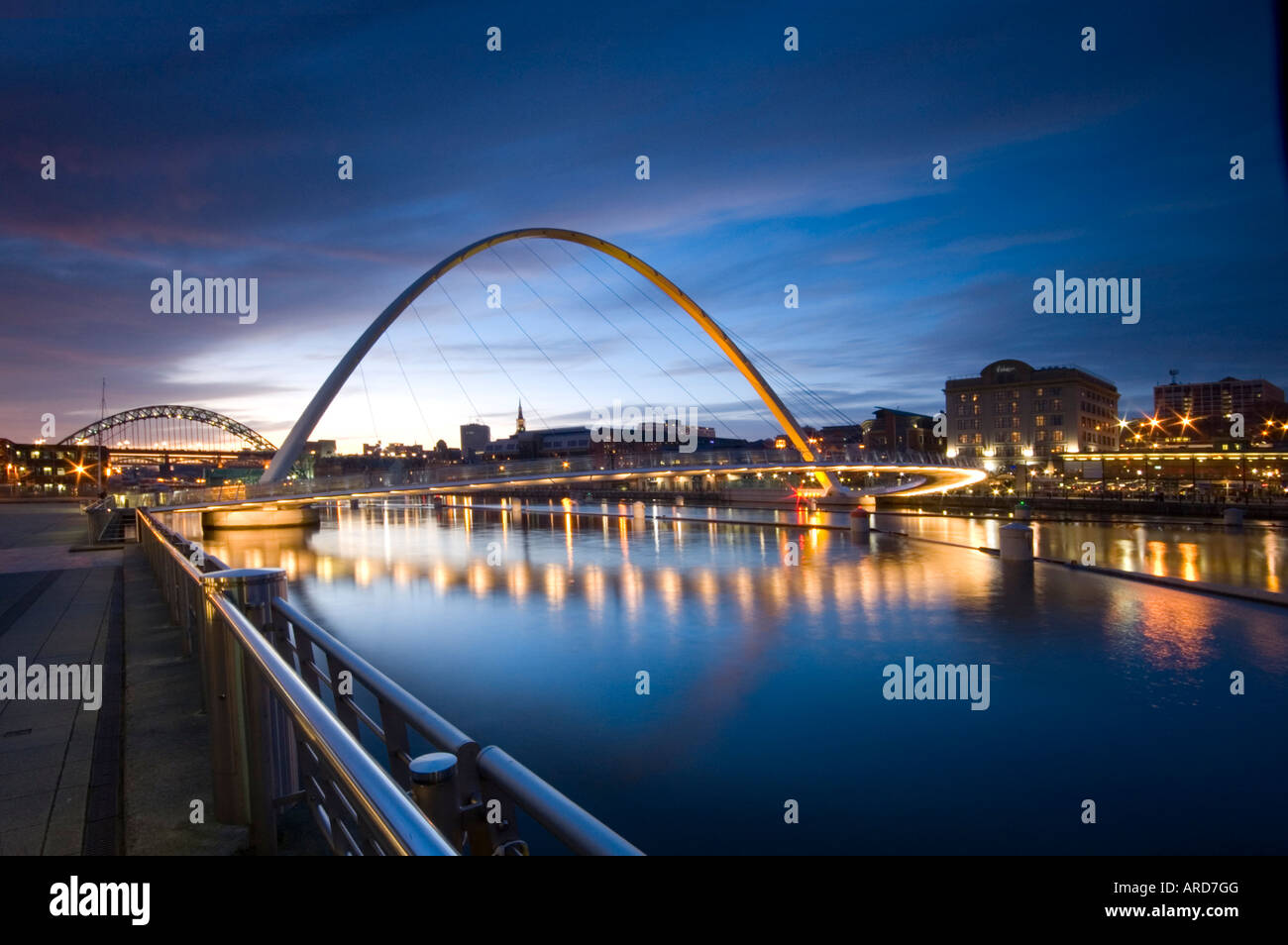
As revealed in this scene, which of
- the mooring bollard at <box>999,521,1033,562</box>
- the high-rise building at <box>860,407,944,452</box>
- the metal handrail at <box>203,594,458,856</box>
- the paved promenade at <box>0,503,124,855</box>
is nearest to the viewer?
the metal handrail at <box>203,594,458,856</box>

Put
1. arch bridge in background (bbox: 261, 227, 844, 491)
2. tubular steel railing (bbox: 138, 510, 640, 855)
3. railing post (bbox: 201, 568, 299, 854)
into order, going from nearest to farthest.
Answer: tubular steel railing (bbox: 138, 510, 640, 855) < railing post (bbox: 201, 568, 299, 854) < arch bridge in background (bbox: 261, 227, 844, 491)

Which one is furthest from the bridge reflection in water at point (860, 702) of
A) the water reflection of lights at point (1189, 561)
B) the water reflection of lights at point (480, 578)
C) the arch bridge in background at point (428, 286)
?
the arch bridge in background at point (428, 286)

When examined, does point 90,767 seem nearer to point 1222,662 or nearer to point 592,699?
point 592,699

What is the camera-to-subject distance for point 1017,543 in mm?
24078

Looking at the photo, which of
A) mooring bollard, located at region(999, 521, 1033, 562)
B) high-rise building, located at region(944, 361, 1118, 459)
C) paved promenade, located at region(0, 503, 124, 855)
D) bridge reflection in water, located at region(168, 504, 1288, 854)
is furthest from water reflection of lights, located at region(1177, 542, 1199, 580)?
high-rise building, located at region(944, 361, 1118, 459)

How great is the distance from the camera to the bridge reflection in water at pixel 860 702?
6855 mm

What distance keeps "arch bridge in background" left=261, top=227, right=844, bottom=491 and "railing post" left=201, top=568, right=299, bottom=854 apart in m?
45.1

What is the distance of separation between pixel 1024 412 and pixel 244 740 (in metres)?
121

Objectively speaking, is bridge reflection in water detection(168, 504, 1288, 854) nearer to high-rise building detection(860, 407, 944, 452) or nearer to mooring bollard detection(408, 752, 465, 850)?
mooring bollard detection(408, 752, 465, 850)

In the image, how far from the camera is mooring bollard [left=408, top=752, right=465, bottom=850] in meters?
2.18

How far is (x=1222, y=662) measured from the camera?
1156 cm

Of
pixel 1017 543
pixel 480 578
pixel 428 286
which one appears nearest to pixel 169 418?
pixel 428 286
